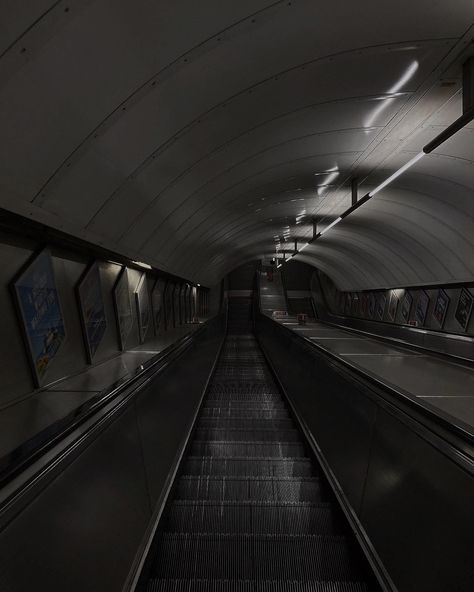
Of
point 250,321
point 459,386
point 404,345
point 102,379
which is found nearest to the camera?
point 459,386

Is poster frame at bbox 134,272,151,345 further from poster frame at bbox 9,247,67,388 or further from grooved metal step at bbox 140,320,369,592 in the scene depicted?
grooved metal step at bbox 140,320,369,592

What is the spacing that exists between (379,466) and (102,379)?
126 inches

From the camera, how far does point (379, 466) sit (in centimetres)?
237

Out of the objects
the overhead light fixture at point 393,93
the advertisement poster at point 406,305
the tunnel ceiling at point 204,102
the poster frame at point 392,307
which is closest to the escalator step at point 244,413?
the tunnel ceiling at point 204,102

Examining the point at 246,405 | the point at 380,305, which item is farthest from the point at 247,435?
the point at 380,305

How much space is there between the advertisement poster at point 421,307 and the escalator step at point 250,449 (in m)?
9.80

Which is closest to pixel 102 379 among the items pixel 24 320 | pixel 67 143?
pixel 24 320

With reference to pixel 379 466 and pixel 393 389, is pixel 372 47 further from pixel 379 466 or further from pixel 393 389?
pixel 379 466

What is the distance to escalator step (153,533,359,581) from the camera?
2395 millimetres

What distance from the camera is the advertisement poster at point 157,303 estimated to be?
31.2 feet

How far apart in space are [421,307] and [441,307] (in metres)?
1.33

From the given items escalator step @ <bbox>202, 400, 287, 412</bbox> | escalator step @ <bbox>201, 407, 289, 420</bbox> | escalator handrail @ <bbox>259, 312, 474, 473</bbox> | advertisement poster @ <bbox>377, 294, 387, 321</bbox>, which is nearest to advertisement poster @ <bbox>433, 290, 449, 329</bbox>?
advertisement poster @ <bbox>377, 294, 387, 321</bbox>

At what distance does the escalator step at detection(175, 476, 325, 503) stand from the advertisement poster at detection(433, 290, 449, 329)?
379 inches

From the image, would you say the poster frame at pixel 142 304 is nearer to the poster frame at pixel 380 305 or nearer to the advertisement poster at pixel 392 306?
the advertisement poster at pixel 392 306
